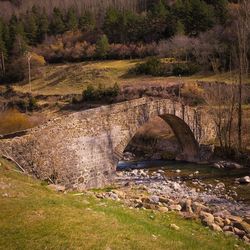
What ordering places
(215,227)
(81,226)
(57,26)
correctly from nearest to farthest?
(81,226), (215,227), (57,26)

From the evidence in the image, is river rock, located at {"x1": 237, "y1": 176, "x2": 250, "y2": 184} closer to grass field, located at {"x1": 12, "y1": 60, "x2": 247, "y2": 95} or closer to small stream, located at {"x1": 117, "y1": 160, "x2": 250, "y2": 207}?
small stream, located at {"x1": 117, "y1": 160, "x2": 250, "y2": 207}

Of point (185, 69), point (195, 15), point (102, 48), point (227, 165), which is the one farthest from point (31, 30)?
point (227, 165)

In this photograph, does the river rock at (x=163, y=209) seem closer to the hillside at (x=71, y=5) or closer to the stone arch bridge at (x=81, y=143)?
the stone arch bridge at (x=81, y=143)

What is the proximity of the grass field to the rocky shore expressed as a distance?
1058 inches

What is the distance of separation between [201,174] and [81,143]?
9.74m

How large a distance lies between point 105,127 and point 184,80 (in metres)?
30.0

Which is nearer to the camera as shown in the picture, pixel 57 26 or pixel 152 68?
pixel 152 68

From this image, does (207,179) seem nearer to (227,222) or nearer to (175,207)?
(175,207)

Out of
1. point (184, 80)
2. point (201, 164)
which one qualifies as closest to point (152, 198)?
point (201, 164)

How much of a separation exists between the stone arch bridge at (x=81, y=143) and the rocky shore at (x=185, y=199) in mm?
1819

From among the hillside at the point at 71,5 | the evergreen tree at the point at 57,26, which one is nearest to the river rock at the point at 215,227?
the evergreen tree at the point at 57,26

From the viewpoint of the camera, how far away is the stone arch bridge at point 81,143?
20109 mm

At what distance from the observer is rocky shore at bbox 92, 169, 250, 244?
16406mm

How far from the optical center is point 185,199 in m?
21.2
